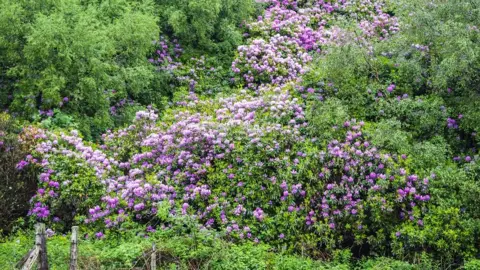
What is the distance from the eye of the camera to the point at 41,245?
695 centimetres

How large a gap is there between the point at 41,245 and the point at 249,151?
3.84 metres

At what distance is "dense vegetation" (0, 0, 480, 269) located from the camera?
28.7 ft

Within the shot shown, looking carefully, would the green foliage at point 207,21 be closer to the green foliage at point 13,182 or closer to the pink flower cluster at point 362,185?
the green foliage at point 13,182

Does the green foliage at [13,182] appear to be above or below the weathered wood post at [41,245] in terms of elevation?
below

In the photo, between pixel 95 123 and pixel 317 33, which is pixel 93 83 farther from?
pixel 317 33

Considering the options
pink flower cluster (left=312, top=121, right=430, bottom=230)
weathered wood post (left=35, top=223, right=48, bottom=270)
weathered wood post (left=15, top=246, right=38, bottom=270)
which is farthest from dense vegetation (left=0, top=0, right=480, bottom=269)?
weathered wood post (left=15, top=246, right=38, bottom=270)

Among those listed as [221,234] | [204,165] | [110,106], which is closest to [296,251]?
[221,234]

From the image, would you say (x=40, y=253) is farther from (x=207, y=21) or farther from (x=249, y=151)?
(x=207, y=21)

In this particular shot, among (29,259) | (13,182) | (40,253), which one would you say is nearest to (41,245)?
(40,253)

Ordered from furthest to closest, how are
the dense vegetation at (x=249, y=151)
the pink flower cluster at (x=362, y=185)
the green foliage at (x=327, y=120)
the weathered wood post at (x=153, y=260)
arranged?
the green foliage at (x=327, y=120), the pink flower cluster at (x=362, y=185), the dense vegetation at (x=249, y=151), the weathered wood post at (x=153, y=260)

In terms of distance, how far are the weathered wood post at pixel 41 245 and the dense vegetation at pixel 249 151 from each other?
0.79m

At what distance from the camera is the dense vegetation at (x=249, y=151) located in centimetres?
874

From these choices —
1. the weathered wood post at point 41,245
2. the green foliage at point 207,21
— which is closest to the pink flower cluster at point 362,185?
the weathered wood post at point 41,245

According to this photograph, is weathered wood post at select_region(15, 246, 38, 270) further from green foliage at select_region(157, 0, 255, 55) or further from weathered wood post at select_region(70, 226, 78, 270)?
green foliage at select_region(157, 0, 255, 55)
